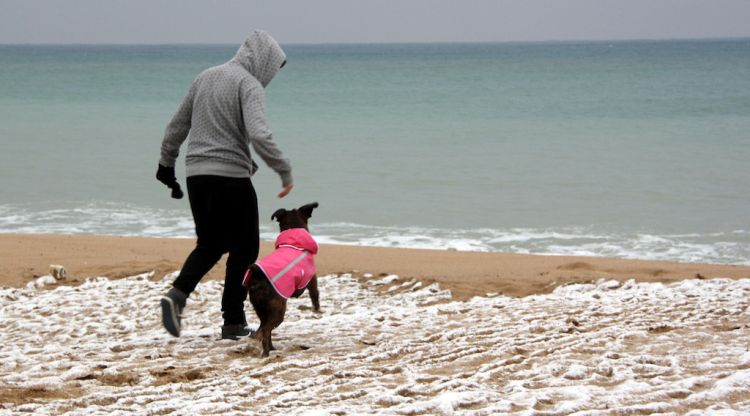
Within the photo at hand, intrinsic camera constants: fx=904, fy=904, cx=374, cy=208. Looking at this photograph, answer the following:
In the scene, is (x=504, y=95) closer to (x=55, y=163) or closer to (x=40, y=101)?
(x=40, y=101)

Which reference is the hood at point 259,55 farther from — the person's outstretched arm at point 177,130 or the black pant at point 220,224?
the black pant at point 220,224

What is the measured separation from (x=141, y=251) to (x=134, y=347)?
495 cm

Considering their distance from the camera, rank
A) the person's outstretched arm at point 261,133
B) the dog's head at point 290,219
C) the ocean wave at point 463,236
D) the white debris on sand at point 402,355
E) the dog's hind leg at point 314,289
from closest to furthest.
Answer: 1. the white debris on sand at point 402,355
2. the person's outstretched arm at point 261,133
3. the dog's head at point 290,219
4. the dog's hind leg at point 314,289
5. the ocean wave at point 463,236

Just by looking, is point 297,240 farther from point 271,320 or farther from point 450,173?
point 450,173

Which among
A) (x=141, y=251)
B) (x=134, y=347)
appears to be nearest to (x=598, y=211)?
(x=141, y=251)

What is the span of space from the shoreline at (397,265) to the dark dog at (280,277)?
7.79 feet

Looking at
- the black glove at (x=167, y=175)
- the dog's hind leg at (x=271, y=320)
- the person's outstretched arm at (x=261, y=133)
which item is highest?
the person's outstretched arm at (x=261, y=133)

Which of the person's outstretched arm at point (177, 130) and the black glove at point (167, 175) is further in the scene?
the black glove at point (167, 175)

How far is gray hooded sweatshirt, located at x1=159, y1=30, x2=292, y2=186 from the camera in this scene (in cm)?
524

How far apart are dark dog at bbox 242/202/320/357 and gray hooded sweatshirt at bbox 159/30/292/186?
40 cm

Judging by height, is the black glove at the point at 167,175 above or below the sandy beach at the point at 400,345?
above

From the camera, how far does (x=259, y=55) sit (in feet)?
17.8

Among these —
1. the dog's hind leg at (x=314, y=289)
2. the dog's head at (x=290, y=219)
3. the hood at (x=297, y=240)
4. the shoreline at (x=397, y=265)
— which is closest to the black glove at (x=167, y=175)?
the dog's head at (x=290, y=219)

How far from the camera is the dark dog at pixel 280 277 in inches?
205
